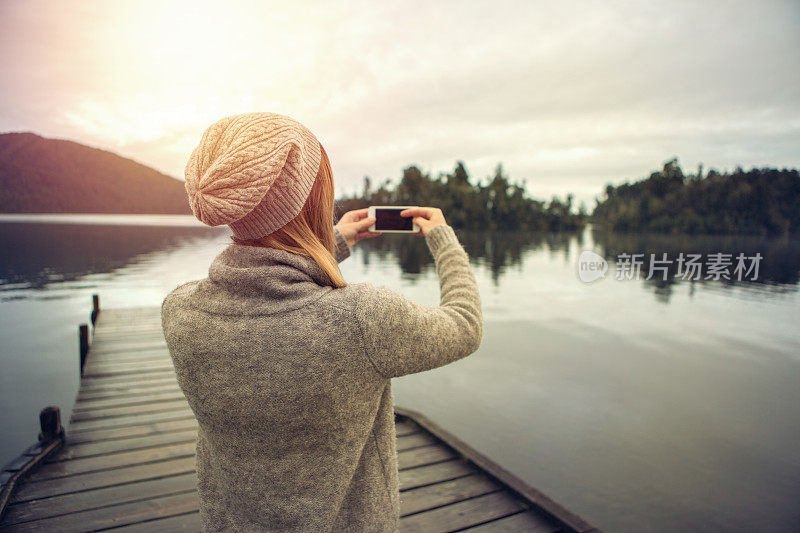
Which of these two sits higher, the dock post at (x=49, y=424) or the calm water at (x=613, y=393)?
the dock post at (x=49, y=424)

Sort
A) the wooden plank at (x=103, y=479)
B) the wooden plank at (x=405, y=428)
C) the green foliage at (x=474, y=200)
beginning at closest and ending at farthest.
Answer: the wooden plank at (x=103, y=479)
the wooden plank at (x=405, y=428)
the green foliage at (x=474, y=200)

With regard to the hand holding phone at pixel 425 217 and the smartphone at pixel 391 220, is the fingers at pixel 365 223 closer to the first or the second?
the smartphone at pixel 391 220

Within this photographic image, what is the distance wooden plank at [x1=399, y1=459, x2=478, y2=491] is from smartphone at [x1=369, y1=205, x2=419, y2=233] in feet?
8.69

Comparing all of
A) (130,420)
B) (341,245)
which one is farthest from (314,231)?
(130,420)

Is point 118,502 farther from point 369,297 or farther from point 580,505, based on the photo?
point 580,505

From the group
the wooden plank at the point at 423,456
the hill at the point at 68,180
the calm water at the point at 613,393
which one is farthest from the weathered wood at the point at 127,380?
the hill at the point at 68,180

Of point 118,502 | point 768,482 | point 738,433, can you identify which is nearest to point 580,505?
point 768,482

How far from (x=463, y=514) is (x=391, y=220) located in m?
2.53

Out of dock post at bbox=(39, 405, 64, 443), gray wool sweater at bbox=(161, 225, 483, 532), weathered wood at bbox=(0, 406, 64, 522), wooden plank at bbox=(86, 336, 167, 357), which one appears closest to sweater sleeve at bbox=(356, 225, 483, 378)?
gray wool sweater at bbox=(161, 225, 483, 532)

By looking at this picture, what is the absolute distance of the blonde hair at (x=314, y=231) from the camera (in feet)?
3.37

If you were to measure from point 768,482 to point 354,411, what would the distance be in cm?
818

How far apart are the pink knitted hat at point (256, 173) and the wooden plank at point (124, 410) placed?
4.90m

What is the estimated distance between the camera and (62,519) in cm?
309

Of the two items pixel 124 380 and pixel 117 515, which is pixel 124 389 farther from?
pixel 117 515
